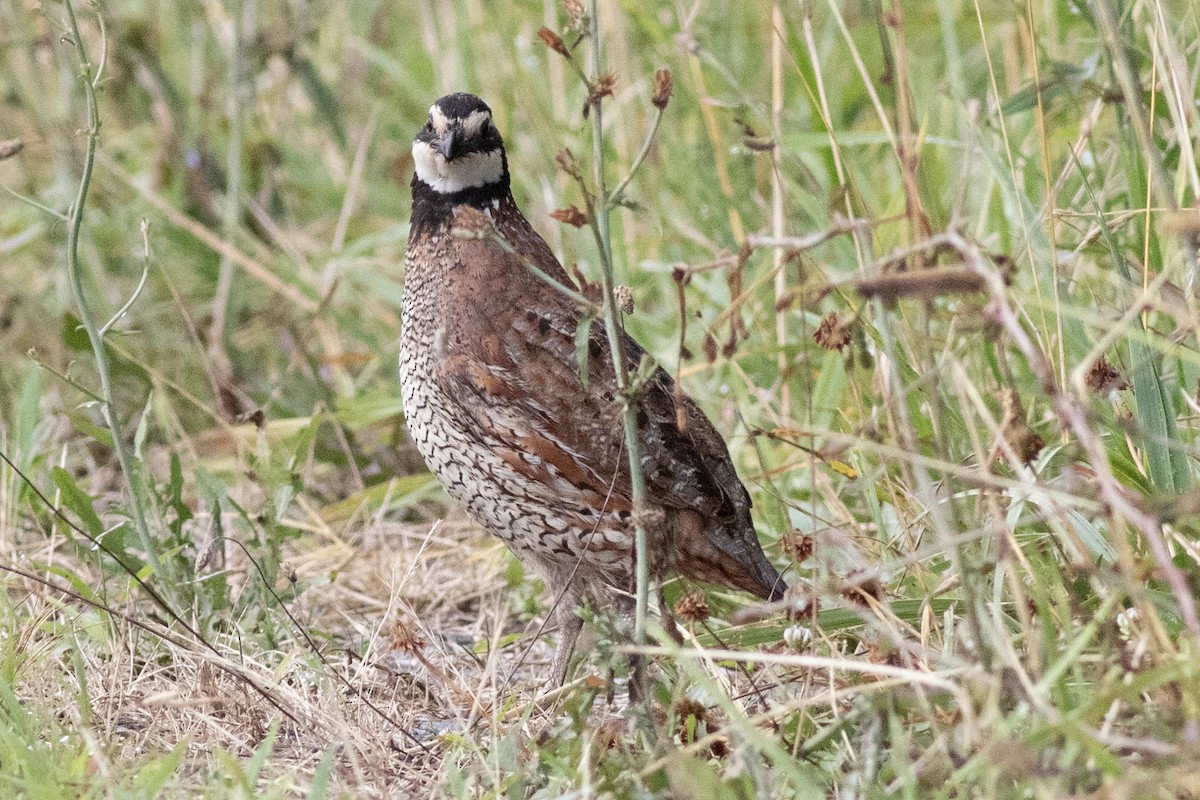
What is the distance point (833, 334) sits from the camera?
2.28 m

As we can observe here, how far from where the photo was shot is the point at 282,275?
17.4 ft

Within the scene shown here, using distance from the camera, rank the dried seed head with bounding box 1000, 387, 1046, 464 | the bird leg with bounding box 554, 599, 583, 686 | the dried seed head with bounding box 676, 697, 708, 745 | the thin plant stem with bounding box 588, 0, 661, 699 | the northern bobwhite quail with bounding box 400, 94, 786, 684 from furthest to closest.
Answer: the bird leg with bounding box 554, 599, 583, 686, the northern bobwhite quail with bounding box 400, 94, 786, 684, the dried seed head with bounding box 676, 697, 708, 745, the thin plant stem with bounding box 588, 0, 661, 699, the dried seed head with bounding box 1000, 387, 1046, 464

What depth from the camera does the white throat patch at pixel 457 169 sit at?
11.0ft

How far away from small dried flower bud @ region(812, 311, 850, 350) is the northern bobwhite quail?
2.00 ft

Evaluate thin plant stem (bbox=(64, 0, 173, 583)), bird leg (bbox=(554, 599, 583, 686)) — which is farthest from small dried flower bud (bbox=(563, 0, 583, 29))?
bird leg (bbox=(554, 599, 583, 686))

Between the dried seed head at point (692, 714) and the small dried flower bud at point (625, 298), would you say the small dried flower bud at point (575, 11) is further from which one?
the dried seed head at point (692, 714)

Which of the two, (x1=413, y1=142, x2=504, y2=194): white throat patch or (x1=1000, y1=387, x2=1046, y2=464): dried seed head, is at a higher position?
(x1=413, y1=142, x2=504, y2=194): white throat patch

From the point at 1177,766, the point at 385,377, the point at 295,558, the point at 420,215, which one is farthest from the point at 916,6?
the point at 1177,766

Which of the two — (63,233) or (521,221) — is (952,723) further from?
(63,233)

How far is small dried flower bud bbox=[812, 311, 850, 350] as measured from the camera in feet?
7.50

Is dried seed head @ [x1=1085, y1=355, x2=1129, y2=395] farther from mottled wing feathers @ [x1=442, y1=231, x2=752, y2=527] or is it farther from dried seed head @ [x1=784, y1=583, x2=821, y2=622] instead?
mottled wing feathers @ [x1=442, y1=231, x2=752, y2=527]

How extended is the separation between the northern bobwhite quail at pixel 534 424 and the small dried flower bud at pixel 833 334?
24.0 inches

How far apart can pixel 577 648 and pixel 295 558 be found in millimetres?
1089

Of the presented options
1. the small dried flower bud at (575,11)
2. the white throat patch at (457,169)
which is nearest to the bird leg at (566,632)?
the white throat patch at (457,169)
